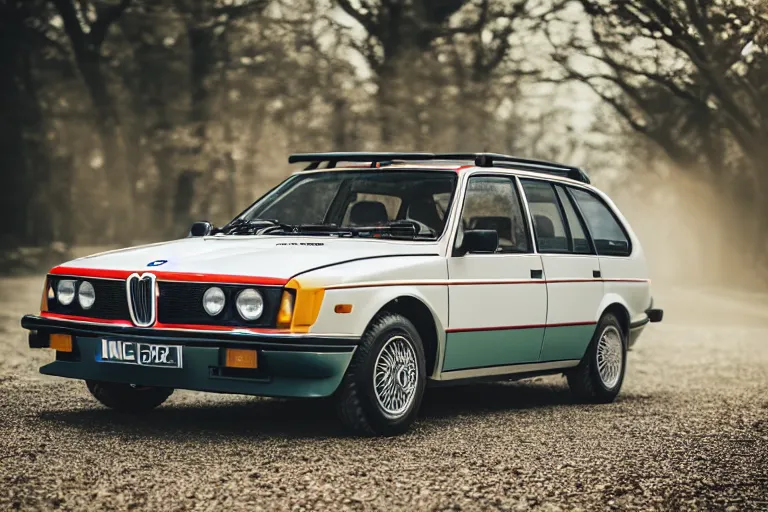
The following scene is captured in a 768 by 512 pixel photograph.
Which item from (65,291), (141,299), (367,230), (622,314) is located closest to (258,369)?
(141,299)

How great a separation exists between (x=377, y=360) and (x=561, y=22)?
21438mm

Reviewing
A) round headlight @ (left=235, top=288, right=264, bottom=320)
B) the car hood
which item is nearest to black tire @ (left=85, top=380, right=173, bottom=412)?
the car hood

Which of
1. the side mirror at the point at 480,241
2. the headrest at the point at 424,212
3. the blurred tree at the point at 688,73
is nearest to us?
the side mirror at the point at 480,241

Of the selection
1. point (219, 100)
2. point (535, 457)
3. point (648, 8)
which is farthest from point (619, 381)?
point (219, 100)

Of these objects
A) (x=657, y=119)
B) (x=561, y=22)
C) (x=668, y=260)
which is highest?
(x=561, y=22)

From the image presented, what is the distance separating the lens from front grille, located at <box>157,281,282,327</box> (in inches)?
269

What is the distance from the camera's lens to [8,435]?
712cm

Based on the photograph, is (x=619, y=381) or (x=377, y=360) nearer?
(x=377, y=360)

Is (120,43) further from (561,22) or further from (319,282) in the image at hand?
(319,282)

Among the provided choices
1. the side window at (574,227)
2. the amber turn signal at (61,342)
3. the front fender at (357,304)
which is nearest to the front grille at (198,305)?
the front fender at (357,304)

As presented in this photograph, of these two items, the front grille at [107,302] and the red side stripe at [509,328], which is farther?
the red side stripe at [509,328]

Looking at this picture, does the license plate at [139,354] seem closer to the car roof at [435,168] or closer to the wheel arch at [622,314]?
the car roof at [435,168]

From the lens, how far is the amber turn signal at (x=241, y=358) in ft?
22.3

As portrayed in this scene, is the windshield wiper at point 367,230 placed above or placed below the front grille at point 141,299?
above
